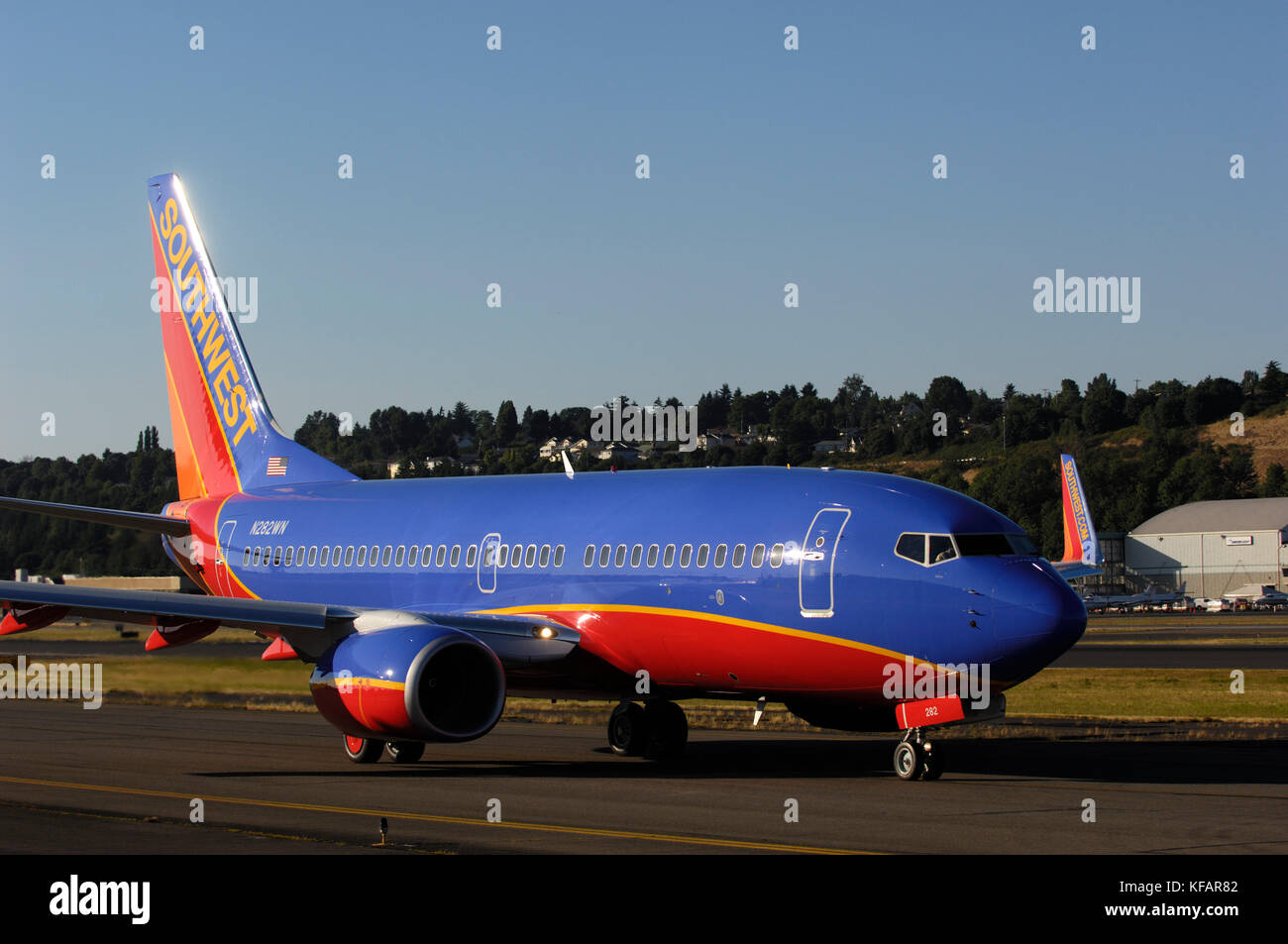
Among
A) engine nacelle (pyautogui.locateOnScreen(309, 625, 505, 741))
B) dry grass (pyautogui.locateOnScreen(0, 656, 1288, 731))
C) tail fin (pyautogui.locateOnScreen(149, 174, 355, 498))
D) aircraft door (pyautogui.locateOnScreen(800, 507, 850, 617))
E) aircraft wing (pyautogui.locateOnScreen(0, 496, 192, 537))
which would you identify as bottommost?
dry grass (pyautogui.locateOnScreen(0, 656, 1288, 731))

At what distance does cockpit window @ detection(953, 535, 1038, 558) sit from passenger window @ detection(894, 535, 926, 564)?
1.47ft

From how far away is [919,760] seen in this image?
20.4 m

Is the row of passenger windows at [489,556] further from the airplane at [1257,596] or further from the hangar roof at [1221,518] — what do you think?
the hangar roof at [1221,518]

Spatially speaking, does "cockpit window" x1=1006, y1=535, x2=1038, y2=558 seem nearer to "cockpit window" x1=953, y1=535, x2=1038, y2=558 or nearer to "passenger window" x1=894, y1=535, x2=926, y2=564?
"cockpit window" x1=953, y1=535, x2=1038, y2=558

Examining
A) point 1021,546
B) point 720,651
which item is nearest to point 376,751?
point 720,651

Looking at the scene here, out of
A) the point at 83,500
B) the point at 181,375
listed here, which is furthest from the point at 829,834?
the point at 83,500

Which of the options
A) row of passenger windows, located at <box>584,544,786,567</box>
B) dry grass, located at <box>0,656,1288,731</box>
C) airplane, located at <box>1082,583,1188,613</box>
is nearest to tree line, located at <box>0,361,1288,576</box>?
airplane, located at <box>1082,583,1188,613</box>

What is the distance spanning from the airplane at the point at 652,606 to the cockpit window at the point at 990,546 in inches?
1.2

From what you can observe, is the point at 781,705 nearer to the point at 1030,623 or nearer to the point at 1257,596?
the point at 1030,623

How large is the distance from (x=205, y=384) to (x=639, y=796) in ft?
59.4

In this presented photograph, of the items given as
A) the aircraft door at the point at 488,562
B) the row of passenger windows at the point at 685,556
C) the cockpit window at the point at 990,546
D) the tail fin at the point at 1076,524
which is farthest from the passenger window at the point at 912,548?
the tail fin at the point at 1076,524

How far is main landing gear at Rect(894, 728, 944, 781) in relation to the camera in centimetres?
2033
